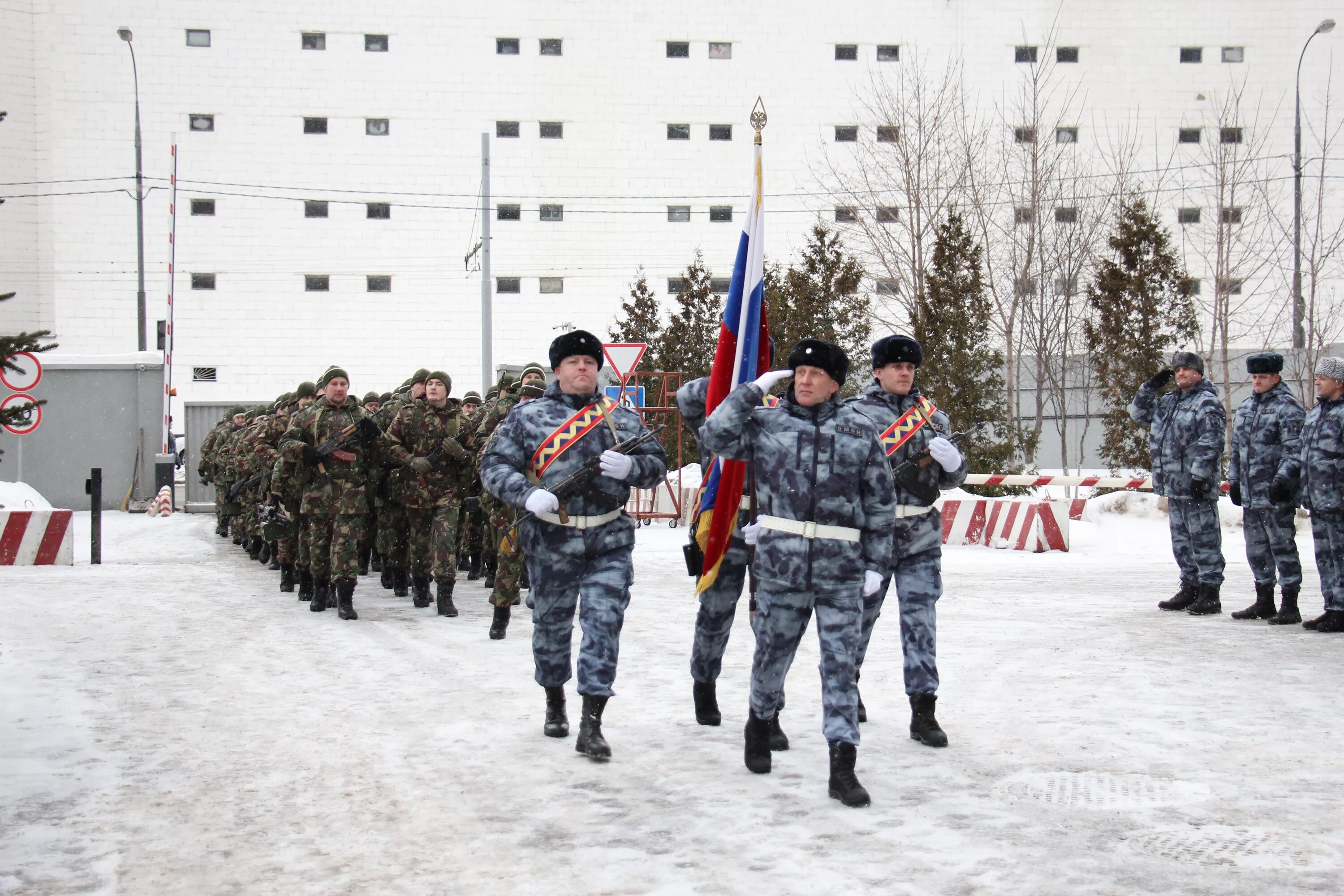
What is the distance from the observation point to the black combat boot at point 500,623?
9648mm

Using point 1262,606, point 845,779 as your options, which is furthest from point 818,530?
point 1262,606

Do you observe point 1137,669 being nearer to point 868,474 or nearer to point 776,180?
point 868,474

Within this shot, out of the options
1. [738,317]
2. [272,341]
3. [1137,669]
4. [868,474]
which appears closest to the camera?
[868,474]

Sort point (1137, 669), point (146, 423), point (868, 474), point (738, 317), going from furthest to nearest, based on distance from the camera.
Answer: point (146, 423) < point (1137, 669) < point (738, 317) < point (868, 474)

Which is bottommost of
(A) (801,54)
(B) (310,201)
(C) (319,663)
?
(C) (319,663)

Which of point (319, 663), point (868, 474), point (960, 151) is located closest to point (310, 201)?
point (960, 151)

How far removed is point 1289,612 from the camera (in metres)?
10.3

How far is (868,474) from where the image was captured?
5.37 m

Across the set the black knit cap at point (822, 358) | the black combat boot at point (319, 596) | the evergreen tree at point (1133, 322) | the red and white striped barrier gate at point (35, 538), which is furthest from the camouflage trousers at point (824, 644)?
the evergreen tree at point (1133, 322)

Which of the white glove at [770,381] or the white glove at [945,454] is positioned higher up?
the white glove at [770,381]

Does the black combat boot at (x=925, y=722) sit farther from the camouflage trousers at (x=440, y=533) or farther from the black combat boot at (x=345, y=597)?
the black combat boot at (x=345, y=597)

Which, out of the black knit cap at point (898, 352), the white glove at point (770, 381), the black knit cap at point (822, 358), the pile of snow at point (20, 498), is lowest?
the pile of snow at point (20, 498)

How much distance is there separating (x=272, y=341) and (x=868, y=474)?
41.1 metres

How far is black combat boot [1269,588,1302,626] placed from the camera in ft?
33.7
